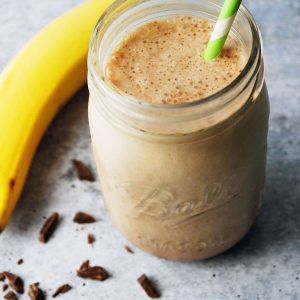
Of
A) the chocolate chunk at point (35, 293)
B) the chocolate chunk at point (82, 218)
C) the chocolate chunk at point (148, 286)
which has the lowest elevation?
the chocolate chunk at point (148, 286)

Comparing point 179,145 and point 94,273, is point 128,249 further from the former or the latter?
point 179,145

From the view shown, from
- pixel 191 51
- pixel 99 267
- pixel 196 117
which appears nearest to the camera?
pixel 196 117

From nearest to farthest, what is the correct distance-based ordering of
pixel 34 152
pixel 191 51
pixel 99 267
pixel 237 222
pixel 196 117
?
pixel 196 117
pixel 191 51
pixel 237 222
pixel 99 267
pixel 34 152

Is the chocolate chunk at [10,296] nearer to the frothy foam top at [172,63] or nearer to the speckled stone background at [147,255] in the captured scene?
the speckled stone background at [147,255]

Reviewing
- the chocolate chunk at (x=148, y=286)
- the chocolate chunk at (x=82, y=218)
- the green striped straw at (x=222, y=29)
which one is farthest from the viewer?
the chocolate chunk at (x=82, y=218)

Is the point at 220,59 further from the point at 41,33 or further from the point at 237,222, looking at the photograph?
the point at 41,33

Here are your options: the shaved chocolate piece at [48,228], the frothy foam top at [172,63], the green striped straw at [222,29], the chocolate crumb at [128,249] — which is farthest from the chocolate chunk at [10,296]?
the green striped straw at [222,29]

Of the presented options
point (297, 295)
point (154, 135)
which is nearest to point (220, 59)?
point (154, 135)
